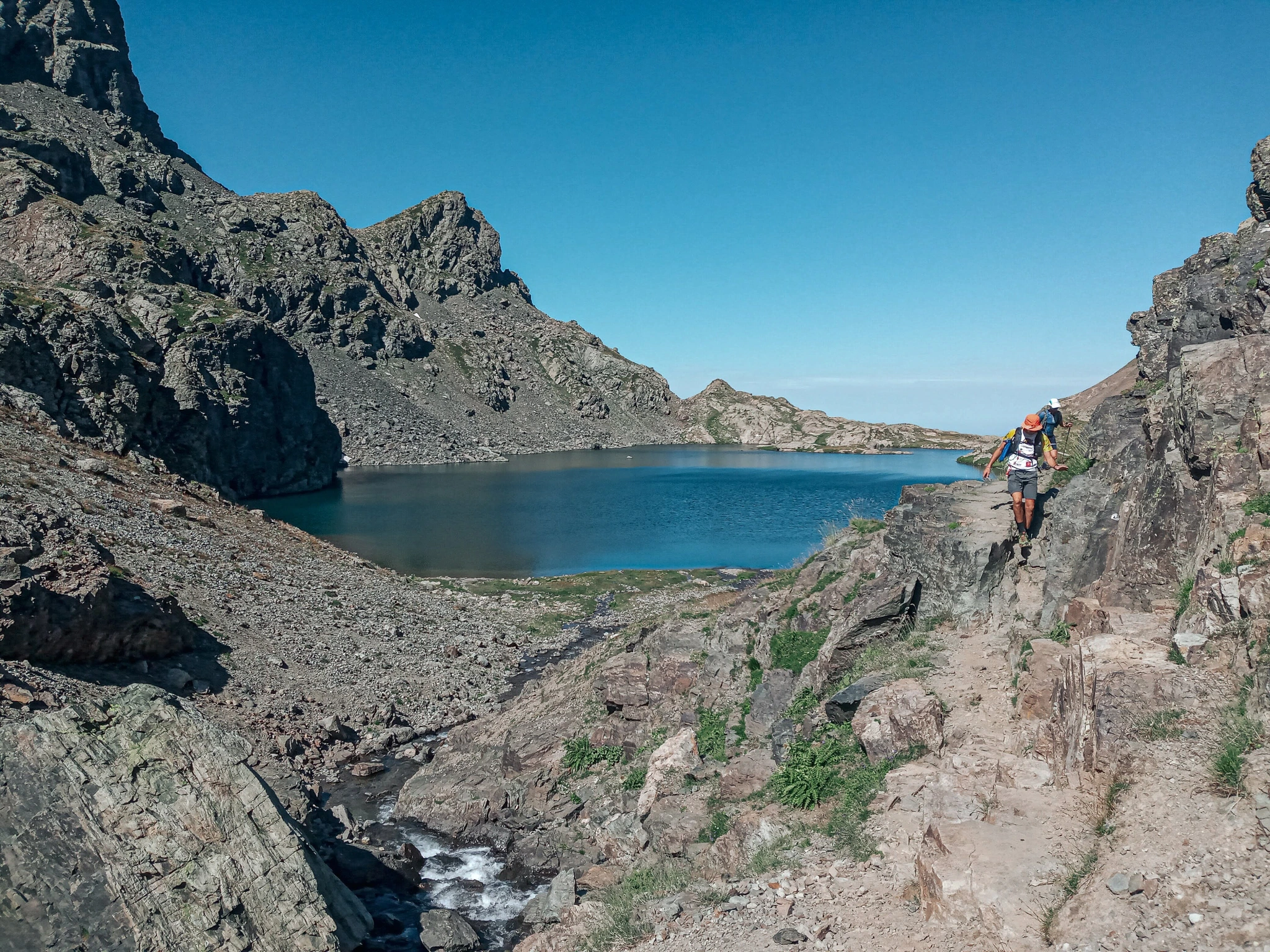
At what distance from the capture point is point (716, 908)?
400 inches

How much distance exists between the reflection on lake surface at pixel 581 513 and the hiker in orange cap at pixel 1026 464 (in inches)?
357

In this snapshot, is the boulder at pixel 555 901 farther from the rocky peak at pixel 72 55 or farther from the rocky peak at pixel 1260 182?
the rocky peak at pixel 72 55

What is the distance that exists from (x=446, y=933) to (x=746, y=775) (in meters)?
6.75

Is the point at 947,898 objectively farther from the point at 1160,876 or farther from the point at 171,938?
the point at 171,938

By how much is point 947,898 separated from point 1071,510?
895 cm

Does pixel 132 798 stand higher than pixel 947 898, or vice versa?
pixel 947 898

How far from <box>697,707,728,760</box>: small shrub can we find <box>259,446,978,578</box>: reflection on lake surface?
978 centimetres

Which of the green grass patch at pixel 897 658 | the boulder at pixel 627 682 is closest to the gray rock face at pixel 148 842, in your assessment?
the boulder at pixel 627 682

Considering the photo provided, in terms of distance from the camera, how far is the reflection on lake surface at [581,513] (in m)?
58.8

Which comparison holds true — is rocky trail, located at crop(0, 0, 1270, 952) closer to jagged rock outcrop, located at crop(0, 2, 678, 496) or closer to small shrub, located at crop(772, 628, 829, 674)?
small shrub, located at crop(772, 628, 829, 674)

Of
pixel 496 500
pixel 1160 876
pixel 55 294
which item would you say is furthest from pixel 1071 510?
pixel 496 500

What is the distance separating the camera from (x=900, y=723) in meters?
11.8

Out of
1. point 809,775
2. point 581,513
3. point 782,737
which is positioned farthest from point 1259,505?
point 581,513

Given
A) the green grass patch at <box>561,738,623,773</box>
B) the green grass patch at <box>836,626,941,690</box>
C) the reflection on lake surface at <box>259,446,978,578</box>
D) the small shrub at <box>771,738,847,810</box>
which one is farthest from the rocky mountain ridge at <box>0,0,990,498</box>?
the green grass patch at <box>836,626,941,690</box>
